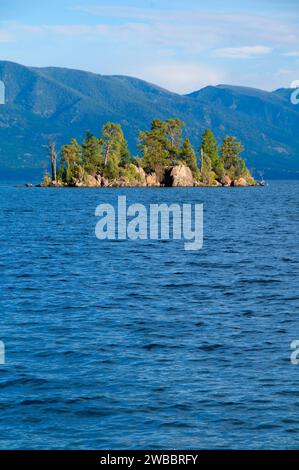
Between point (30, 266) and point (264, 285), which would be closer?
point (264, 285)

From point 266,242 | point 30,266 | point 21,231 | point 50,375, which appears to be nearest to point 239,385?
point 50,375

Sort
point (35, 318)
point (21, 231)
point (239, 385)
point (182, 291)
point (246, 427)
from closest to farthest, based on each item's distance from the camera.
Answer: point (246, 427) → point (239, 385) → point (35, 318) → point (182, 291) → point (21, 231)

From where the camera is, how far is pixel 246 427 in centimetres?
2011

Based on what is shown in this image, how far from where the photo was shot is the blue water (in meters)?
20.0

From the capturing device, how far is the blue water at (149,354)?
1995 cm

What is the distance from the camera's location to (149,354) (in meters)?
26.9

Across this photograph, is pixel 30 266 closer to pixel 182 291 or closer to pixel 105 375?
pixel 182 291

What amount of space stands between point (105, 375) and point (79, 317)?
8755mm

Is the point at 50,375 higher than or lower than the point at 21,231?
lower

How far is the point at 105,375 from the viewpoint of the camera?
24406 mm
